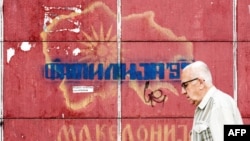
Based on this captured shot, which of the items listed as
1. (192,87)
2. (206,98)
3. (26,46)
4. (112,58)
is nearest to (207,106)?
(206,98)

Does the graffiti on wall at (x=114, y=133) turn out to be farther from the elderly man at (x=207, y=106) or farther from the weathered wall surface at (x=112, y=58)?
the elderly man at (x=207, y=106)

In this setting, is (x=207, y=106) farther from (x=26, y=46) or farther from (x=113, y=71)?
(x=26, y=46)

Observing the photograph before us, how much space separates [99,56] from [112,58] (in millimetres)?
149

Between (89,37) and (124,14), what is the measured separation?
1.56 ft

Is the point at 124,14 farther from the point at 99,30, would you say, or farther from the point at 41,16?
the point at 41,16

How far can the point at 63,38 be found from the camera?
898 cm

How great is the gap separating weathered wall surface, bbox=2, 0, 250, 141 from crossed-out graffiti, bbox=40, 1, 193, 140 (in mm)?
11

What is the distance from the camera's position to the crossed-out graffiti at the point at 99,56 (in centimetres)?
897

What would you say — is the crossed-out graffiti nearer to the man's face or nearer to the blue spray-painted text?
the blue spray-painted text

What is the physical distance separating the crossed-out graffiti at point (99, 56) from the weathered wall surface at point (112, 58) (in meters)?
0.01

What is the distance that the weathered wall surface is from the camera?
29.5 feet

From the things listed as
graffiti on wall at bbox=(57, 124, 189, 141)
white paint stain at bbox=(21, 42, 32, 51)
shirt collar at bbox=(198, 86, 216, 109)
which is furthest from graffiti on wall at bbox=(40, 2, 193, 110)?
shirt collar at bbox=(198, 86, 216, 109)

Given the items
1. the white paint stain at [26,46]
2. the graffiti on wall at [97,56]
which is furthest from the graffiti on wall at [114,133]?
the white paint stain at [26,46]

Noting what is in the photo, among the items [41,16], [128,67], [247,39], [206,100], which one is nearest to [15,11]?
[41,16]
